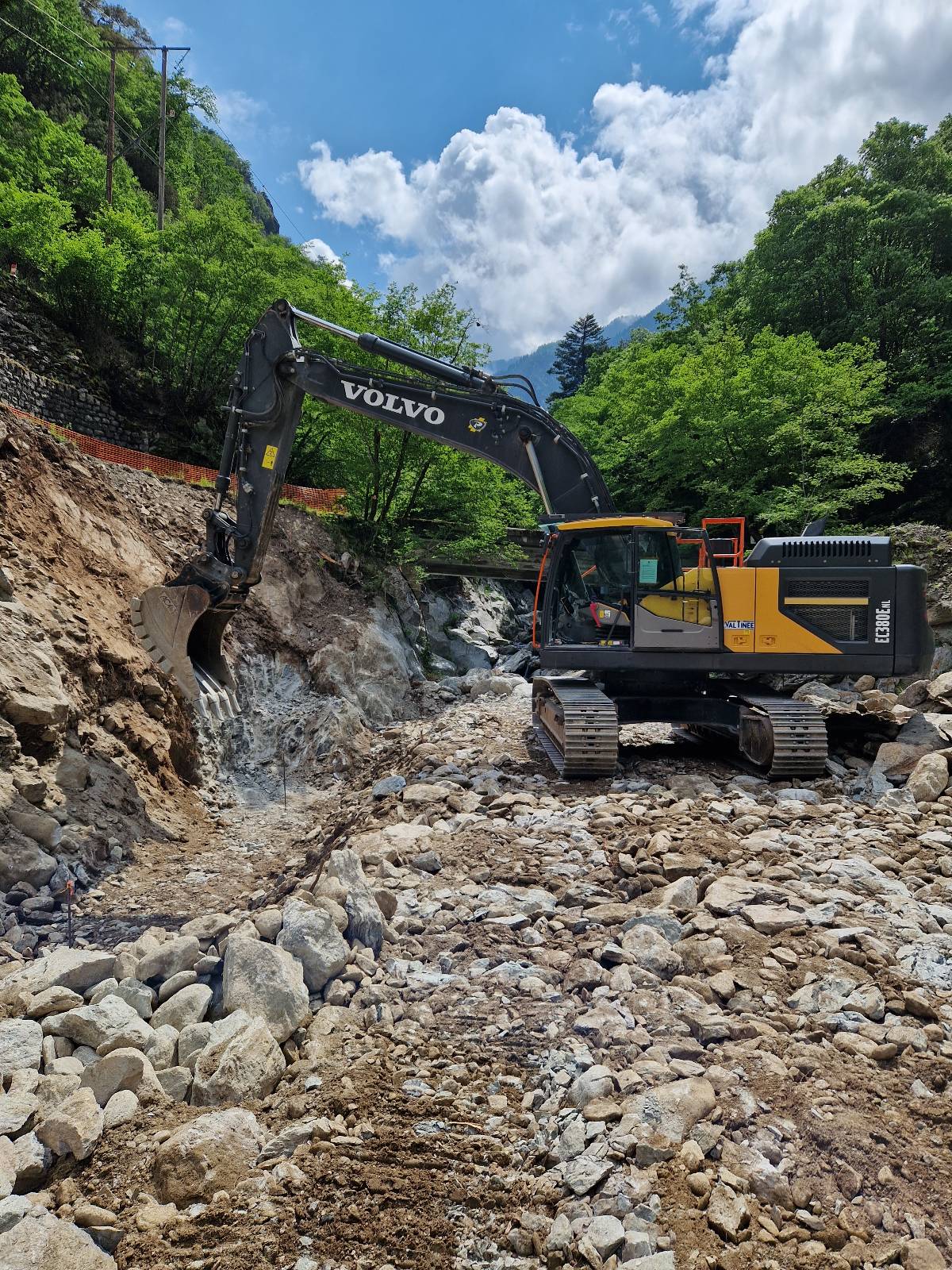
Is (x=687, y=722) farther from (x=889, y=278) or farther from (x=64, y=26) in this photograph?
(x=64, y=26)

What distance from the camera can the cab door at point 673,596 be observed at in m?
7.50

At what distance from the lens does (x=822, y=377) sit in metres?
18.0

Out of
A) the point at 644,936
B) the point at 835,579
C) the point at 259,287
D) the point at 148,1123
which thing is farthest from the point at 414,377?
the point at 259,287

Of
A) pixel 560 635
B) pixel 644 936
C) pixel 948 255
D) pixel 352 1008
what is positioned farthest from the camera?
pixel 948 255

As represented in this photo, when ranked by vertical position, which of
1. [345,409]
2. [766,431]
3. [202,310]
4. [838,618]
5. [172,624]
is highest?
[202,310]

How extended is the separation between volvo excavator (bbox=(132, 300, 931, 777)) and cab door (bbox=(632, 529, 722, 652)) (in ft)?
0.06

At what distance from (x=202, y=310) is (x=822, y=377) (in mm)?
16782

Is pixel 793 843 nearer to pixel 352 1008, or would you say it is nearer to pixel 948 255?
pixel 352 1008

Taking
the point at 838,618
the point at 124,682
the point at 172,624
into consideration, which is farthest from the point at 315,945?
the point at 838,618

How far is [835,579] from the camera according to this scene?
7602 millimetres

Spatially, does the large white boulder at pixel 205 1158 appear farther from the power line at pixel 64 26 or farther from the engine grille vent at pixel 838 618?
the power line at pixel 64 26

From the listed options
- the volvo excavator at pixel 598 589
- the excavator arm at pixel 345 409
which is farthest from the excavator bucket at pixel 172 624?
the excavator arm at pixel 345 409

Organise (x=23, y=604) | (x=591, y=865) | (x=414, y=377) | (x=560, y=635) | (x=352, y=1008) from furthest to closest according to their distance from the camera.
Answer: (x=414, y=377) < (x=560, y=635) < (x=23, y=604) < (x=591, y=865) < (x=352, y=1008)

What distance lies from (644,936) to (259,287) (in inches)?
774
